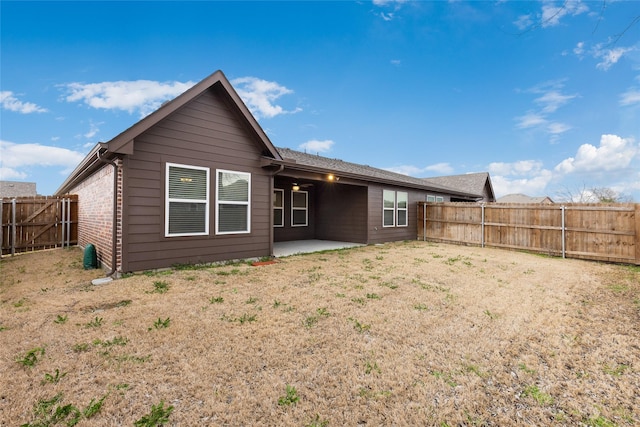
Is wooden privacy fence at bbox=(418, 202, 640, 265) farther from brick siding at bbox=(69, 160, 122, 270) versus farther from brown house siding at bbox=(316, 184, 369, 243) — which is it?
brick siding at bbox=(69, 160, 122, 270)

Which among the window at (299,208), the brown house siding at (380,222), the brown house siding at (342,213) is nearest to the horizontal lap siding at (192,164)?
the window at (299,208)

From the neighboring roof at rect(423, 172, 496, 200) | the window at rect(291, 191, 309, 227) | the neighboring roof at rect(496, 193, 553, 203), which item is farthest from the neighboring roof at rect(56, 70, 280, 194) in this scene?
the neighboring roof at rect(496, 193, 553, 203)

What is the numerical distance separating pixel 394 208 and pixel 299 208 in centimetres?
441

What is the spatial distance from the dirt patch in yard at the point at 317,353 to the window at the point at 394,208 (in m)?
6.82

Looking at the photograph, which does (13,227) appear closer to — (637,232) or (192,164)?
(192,164)

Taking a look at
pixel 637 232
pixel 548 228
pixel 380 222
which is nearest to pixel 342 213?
pixel 380 222

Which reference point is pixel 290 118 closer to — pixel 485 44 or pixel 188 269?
pixel 485 44

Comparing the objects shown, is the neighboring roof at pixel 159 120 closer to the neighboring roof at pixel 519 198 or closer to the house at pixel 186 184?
the house at pixel 186 184

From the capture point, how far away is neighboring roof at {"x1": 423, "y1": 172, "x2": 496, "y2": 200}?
23898 millimetres

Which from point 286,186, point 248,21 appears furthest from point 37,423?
point 248,21

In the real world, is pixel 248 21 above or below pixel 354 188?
above

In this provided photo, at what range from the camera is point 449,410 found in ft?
6.45

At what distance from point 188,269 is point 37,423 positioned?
450cm

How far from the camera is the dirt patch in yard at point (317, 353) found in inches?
77.2
